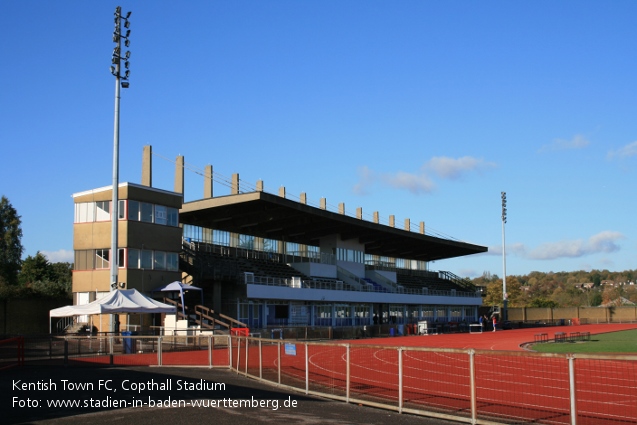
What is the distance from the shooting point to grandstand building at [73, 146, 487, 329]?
147ft

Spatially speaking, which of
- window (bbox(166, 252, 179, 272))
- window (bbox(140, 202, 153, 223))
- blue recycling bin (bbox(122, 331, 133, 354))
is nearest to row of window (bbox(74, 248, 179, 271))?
window (bbox(166, 252, 179, 272))

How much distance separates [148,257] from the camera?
149 ft

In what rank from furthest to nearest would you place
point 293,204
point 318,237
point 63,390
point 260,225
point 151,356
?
point 318,237 → point 260,225 → point 293,204 → point 151,356 → point 63,390

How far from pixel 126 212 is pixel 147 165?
15466 mm

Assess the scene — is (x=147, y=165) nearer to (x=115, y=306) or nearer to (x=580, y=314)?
(x=115, y=306)

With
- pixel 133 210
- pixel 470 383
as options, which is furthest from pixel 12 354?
pixel 133 210

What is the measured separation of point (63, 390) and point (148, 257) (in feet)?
93.4

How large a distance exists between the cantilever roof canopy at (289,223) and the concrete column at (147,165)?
537 cm

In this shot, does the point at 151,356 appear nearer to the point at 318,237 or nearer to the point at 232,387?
the point at 232,387

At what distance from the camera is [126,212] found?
44.1m

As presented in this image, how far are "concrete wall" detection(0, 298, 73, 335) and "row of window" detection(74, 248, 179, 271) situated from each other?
237 inches

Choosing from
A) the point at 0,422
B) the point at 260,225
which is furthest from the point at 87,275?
the point at 0,422

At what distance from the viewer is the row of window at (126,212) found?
44325 millimetres

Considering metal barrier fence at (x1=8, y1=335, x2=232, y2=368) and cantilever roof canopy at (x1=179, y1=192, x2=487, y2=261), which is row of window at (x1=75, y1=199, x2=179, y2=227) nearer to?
cantilever roof canopy at (x1=179, y1=192, x2=487, y2=261)
